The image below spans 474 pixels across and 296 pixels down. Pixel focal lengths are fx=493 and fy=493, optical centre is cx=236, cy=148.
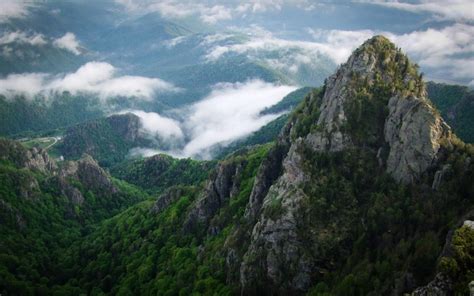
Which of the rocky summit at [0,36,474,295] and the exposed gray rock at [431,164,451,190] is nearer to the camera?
the rocky summit at [0,36,474,295]

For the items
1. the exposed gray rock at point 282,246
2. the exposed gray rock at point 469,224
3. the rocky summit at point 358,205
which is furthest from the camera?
the exposed gray rock at point 282,246

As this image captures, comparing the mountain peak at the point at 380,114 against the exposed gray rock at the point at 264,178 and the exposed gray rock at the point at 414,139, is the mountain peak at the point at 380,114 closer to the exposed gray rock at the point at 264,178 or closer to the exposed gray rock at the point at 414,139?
the exposed gray rock at the point at 414,139

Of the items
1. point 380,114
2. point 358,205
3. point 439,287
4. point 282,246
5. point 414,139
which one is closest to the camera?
point 439,287

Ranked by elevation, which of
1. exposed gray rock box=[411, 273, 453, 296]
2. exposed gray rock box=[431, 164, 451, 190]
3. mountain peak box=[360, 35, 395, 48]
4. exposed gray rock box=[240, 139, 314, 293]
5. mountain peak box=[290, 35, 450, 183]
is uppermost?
mountain peak box=[360, 35, 395, 48]

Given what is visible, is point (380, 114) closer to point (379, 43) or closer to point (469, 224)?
point (379, 43)

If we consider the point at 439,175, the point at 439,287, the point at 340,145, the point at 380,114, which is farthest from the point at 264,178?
the point at 439,287

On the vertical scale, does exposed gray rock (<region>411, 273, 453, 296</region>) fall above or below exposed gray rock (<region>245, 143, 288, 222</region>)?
above

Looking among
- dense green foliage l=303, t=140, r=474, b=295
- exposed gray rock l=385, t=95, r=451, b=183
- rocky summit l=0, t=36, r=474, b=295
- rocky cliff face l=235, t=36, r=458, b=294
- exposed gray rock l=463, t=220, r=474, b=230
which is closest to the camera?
exposed gray rock l=463, t=220, r=474, b=230

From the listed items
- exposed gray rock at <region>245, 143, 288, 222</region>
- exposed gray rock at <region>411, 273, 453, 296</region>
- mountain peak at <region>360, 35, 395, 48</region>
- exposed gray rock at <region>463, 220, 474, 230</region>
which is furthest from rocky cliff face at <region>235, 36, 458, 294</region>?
exposed gray rock at <region>411, 273, 453, 296</region>

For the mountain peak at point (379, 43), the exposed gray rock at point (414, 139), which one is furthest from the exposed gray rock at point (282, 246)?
the mountain peak at point (379, 43)

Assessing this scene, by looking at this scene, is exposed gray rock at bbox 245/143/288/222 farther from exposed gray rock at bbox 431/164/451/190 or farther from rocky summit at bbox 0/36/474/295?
exposed gray rock at bbox 431/164/451/190

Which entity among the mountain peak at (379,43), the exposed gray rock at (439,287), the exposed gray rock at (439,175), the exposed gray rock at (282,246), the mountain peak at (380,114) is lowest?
the exposed gray rock at (282,246)
